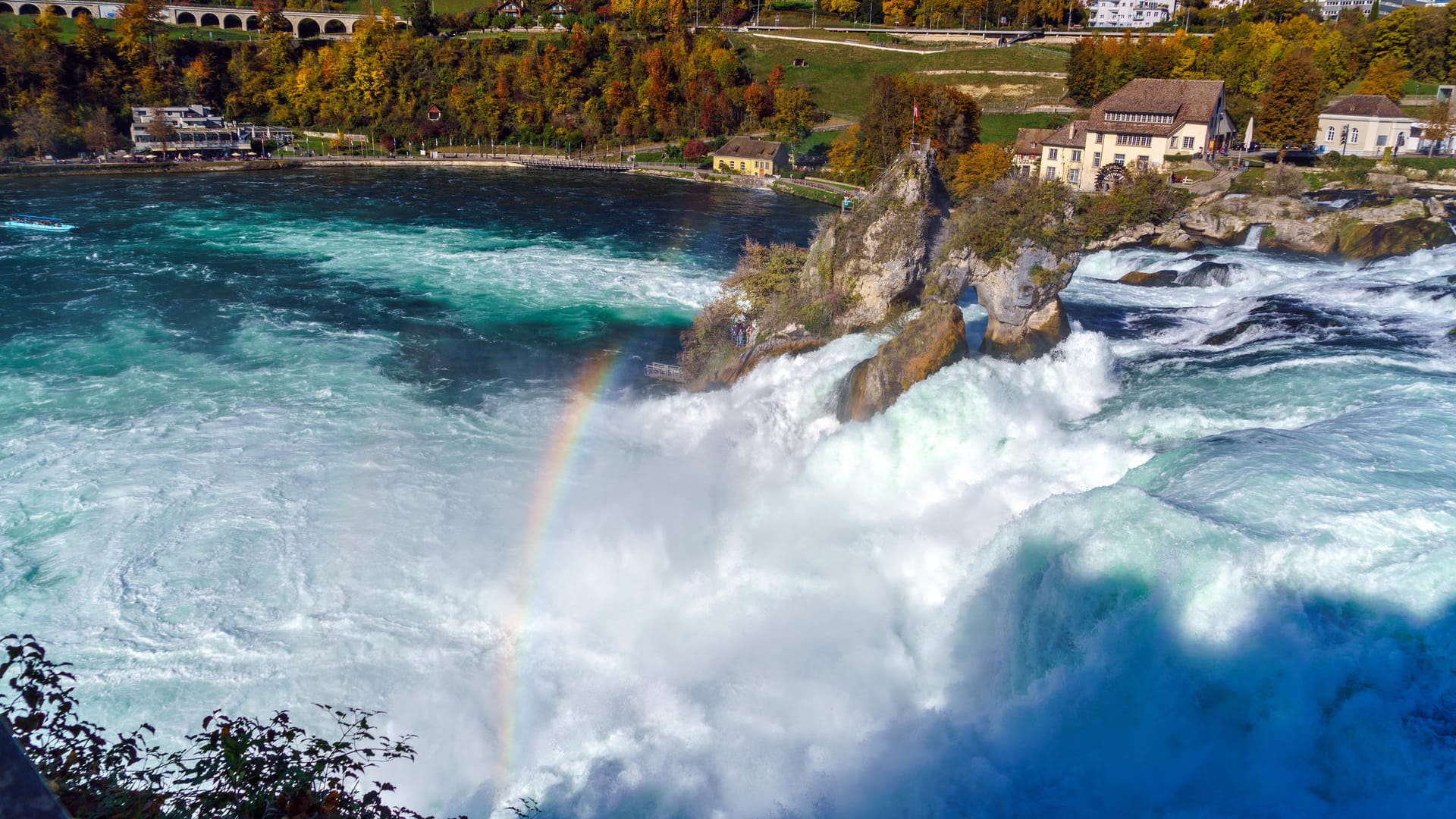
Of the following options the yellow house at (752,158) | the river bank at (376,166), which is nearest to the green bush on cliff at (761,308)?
the river bank at (376,166)

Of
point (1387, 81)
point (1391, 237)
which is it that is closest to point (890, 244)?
point (1391, 237)

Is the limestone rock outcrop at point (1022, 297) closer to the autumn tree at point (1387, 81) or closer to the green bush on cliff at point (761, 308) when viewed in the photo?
the green bush on cliff at point (761, 308)

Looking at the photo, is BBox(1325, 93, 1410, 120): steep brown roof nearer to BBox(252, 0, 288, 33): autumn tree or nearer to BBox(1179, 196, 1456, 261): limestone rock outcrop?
BBox(1179, 196, 1456, 261): limestone rock outcrop

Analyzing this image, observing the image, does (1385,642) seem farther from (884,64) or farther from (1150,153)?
(884,64)

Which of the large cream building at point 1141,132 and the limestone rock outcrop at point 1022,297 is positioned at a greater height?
the large cream building at point 1141,132

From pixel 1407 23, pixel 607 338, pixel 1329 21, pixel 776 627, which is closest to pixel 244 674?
pixel 776 627

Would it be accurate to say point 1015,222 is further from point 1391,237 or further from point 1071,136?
point 1071,136

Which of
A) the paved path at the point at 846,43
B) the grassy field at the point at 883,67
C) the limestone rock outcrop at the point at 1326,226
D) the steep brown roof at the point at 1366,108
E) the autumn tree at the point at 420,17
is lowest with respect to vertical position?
the limestone rock outcrop at the point at 1326,226
